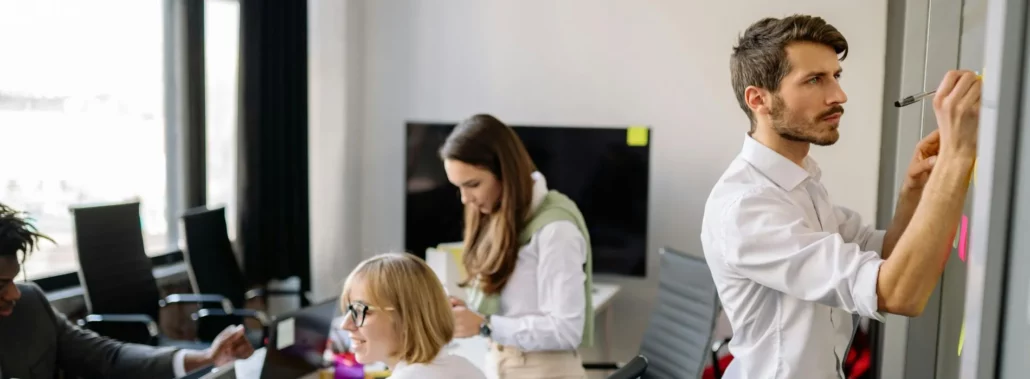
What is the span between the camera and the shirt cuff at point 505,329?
2.12m

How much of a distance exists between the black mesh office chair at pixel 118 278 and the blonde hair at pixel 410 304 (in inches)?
72.1

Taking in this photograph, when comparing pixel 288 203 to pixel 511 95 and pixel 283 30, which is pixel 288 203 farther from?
pixel 511 95

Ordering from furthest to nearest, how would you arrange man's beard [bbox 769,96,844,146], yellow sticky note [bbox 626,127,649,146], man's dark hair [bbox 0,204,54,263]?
yellow sticky note [bbox 626,127,649,146], man's dark hair [bbox 0,204,54,263], man's beard [bbox 769,96,844,146]

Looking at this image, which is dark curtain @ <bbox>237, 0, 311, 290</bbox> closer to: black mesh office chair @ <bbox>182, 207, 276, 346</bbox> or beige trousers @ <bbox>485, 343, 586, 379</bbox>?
black mesh office chair @ <bbox>182, 207, 276, 346</bbox>

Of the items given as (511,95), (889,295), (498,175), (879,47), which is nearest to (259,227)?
(511,95)

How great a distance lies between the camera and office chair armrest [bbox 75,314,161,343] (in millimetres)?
3186

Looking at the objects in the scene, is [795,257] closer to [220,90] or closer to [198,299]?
[198,299]

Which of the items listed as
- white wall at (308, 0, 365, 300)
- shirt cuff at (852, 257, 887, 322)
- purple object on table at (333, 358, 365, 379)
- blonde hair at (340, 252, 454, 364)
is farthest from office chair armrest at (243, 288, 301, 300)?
shirt cuff at (852, 257, 887, 322)

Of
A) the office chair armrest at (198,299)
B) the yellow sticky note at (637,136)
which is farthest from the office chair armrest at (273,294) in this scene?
the yellow sticky note at (637,136)

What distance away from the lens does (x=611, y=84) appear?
404 centimetres

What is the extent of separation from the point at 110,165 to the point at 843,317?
355cm

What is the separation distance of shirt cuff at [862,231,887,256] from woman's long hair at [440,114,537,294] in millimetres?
924

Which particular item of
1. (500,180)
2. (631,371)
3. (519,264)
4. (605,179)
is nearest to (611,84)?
(605,179)

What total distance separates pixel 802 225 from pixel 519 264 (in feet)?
3.35
